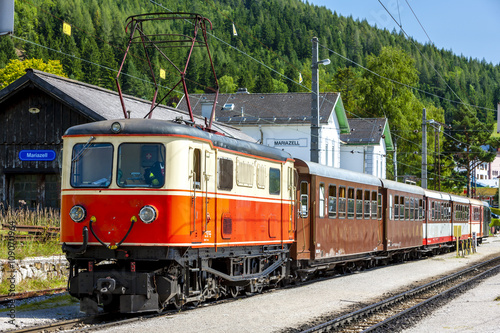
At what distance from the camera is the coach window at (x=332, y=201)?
62.0 ft

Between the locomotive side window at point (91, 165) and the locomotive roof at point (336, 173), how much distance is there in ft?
21.9

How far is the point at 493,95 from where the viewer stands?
154875 mm

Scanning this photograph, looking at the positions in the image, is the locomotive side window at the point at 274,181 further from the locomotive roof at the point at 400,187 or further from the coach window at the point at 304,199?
the locomotive roof at the point at 400,187

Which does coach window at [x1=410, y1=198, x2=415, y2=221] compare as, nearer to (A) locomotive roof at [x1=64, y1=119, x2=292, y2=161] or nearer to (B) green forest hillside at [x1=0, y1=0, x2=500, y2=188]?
(B) green forest hillside at [x1=0, y1=0, x2=500, y2=188]

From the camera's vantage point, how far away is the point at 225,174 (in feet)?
42.9

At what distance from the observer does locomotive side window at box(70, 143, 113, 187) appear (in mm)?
11656

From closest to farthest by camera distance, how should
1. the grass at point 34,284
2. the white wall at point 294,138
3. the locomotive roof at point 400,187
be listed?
the grass at point 34,284
the locomotive roof at point 400,187
the white wall at point 294,138

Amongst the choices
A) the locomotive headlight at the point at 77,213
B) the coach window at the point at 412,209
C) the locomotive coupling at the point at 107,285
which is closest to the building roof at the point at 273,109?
the coach window at the point at 412,209

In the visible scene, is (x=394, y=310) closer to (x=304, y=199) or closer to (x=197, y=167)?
(x=304, y=199)

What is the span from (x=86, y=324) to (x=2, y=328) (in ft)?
4.22

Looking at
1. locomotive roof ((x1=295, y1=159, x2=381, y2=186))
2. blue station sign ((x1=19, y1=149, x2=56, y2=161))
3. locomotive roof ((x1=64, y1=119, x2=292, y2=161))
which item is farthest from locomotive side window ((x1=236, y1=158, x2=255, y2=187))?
blue station sign ((x1=19, y1=149, x2=56, y2=161))

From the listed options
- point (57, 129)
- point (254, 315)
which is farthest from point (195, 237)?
point (57, 129)

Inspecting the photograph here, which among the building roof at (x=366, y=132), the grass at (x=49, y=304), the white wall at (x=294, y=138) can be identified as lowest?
the grass at (x=49, y=304)

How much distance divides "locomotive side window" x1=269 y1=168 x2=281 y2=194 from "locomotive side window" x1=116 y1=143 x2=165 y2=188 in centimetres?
414
